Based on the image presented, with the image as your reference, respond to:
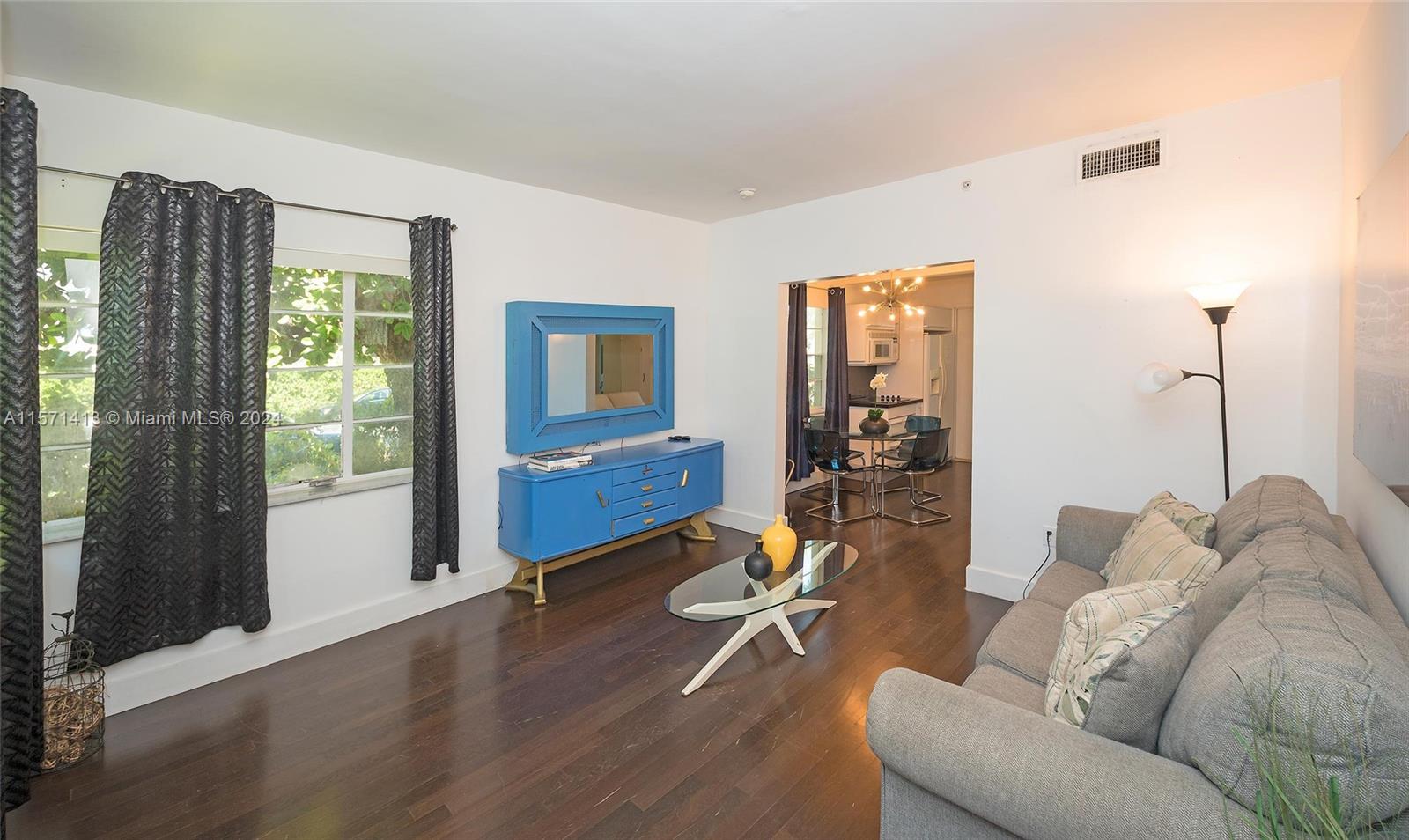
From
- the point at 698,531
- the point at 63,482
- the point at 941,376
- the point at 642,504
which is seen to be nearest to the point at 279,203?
the point at 63,482

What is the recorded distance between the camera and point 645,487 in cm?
450

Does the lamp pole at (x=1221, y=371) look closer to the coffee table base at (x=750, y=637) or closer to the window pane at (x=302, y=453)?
the coffee table base at (x=750, y=637)

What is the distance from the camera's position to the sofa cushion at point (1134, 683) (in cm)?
137

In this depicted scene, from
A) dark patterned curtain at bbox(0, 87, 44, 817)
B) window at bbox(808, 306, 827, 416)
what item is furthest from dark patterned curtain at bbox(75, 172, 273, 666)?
window at bbox(808, 306, 827, 416)

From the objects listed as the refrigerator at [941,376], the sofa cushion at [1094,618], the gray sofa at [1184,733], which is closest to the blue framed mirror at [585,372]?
the gray sofa at [1184,733]

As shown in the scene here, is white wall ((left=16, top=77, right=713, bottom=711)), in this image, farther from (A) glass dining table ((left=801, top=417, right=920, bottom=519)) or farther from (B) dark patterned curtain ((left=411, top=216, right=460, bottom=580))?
(A) glass dining table ((left=801, top=417, right=920, bottom=519))

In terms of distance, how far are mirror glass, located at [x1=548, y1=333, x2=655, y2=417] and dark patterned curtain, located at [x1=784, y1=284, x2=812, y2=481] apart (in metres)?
2.16

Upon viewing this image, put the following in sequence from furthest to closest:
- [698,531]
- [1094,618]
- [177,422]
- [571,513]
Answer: [698,531] → [571,513] → [177,422] → [1094,618]

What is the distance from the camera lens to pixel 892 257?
4.26 meters

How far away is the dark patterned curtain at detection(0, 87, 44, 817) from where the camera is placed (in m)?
2.09

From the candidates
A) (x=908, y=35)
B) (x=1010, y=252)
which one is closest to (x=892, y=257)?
(x=1010, y=252)

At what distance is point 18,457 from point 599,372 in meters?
2.90

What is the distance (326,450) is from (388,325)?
0.75 m

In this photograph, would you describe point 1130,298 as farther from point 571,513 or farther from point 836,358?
point 836,358
